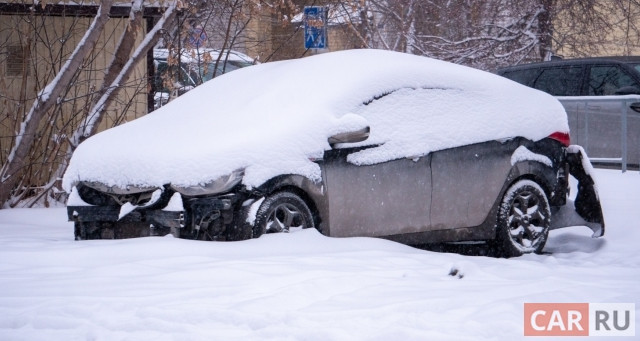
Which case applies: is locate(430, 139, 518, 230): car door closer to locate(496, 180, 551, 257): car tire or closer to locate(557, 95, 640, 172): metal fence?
locate(496, 180, 551, 257): car tire

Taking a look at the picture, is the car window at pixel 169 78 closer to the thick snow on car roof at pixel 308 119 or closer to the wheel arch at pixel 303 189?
the thick snow on car roof at pixel 308 119

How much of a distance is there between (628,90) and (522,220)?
5.04 meters

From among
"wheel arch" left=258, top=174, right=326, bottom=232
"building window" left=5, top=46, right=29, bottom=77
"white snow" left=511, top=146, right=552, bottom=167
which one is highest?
"building window" left=5, top=46, right=29, bottom=77

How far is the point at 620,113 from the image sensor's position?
12.6 m

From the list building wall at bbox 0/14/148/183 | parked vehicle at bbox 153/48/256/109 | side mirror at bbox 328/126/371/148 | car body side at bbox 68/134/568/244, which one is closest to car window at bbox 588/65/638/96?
parked vehicle at bbox 153/48/256/109

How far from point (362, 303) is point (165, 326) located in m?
1.13

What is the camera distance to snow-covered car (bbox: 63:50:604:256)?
719cm

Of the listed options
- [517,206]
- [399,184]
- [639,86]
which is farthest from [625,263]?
[639,86]

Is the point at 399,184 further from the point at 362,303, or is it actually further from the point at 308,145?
the point at 362,303

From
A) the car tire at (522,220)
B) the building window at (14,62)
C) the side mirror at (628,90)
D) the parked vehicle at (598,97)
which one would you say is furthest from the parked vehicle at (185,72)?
the car tire at (522,220)

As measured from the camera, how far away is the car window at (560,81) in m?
14.5

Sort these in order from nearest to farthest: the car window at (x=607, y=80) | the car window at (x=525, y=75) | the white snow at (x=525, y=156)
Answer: the white snow at (x=525, y=156), the car window at (x=607, y=80), the car window at (x=525, y=75)

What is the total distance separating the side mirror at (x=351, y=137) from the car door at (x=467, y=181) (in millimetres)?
901

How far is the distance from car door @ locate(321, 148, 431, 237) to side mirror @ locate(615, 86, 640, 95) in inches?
233
